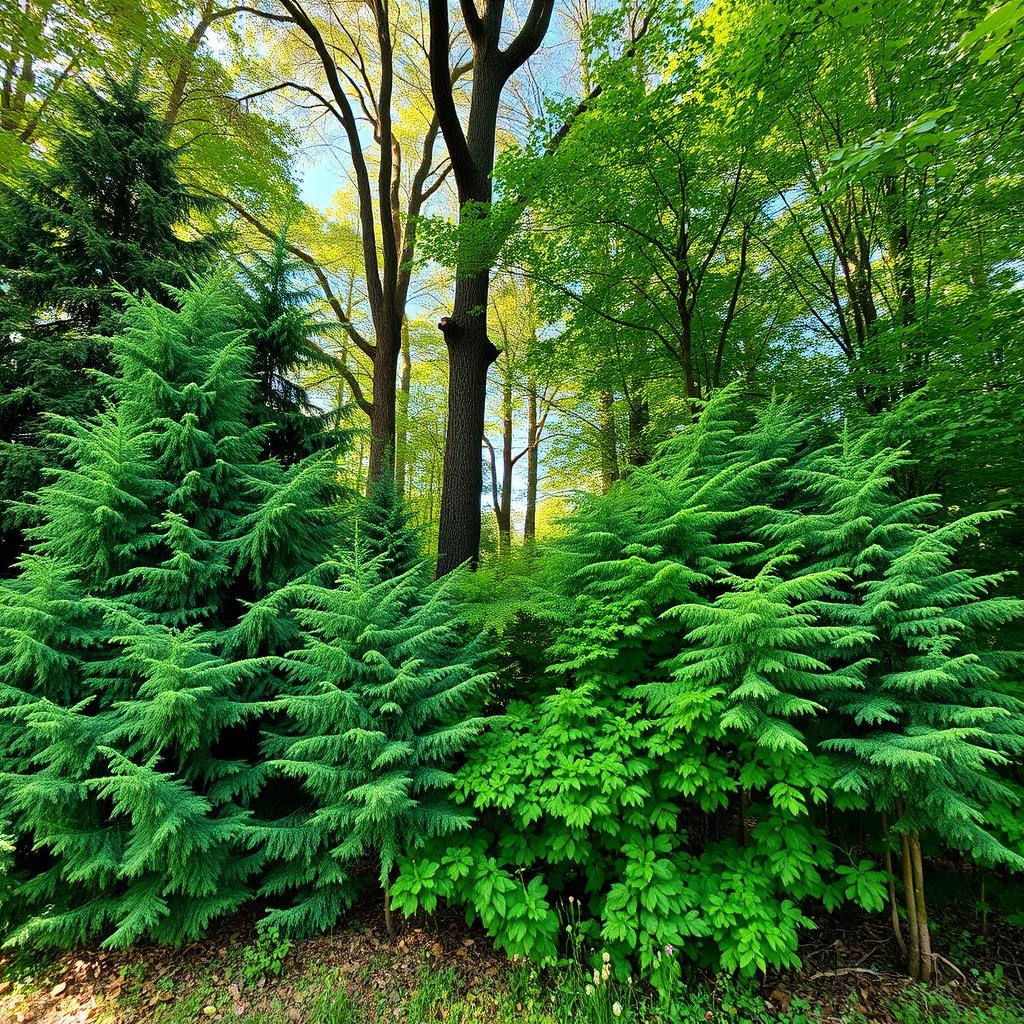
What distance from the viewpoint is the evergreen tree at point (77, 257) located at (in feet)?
13.1

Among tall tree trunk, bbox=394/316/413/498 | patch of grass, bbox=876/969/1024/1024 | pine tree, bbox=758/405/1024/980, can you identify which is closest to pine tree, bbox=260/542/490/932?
pine tree, bbox=758/405/1024/980

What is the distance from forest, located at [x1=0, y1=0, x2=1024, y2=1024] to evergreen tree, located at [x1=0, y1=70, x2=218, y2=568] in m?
0.04

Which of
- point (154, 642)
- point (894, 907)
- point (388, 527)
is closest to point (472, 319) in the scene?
point (388, 527)

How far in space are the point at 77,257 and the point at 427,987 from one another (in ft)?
23.2

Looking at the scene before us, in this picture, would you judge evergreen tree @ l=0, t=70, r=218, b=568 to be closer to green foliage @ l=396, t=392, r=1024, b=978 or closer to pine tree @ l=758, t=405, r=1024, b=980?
green foliage @ l=396, t=392, r=1024, b=978

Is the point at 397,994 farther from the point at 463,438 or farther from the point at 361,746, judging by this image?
the point at 463,438

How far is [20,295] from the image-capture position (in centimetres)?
424

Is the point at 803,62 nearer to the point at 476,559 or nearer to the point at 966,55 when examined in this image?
the point at 966,55

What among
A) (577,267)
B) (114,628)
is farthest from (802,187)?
(114,628)

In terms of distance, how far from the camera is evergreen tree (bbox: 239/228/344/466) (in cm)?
418

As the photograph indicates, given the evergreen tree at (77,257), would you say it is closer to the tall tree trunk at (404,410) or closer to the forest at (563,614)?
the forest at (563,614)

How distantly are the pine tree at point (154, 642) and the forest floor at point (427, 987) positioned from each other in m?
0.22

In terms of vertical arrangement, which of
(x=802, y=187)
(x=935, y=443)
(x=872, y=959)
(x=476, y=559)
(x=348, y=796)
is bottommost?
(x=872, y=959)

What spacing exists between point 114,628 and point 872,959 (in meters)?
4.99
